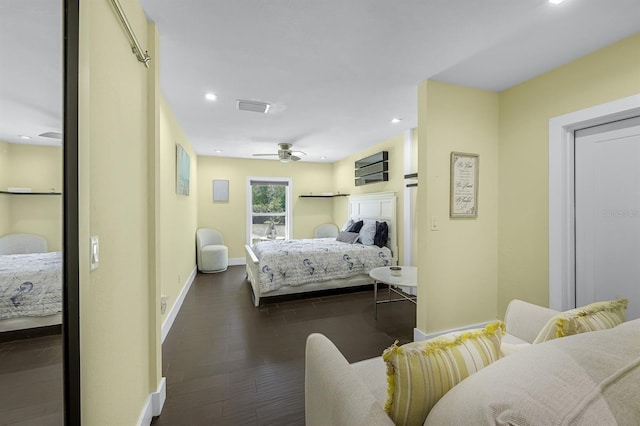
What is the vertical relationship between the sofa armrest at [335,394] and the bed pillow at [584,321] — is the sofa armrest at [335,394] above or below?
below

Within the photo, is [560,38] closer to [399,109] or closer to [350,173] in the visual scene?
[399,109]

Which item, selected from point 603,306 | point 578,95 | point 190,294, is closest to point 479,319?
point 603,306

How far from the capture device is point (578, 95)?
2070mm

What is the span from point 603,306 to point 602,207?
1.41m

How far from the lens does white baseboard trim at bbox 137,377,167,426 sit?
1528mm

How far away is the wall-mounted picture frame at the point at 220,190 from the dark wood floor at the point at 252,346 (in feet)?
7.87

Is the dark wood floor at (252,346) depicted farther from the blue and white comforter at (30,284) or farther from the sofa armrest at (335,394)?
the blue and white comforter at (30,284)

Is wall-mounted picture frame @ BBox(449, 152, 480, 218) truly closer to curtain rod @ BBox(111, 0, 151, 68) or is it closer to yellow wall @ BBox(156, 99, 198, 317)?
curtain rod @ BBox(111, 0, 151, 68)

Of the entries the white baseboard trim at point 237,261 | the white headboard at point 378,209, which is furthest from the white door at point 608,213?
the white baseboard trim at point 237,261

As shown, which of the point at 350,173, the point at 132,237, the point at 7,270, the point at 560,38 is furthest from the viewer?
the point at 350,173

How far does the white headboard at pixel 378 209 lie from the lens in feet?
14.3

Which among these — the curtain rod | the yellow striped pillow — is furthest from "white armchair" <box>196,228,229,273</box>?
the yellow striped pillow

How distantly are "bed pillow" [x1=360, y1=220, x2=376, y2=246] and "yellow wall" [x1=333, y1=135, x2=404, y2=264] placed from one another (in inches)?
15.8

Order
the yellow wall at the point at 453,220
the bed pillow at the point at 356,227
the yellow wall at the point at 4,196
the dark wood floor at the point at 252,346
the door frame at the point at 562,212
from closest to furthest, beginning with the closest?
the yellow wall at the point at 4,196 → the dark wood floor at the point at 252,346 → the door frame at the point at 562,212 → the yellow wall at the point at 453,220 → the bed pillow at the point at 356,227
